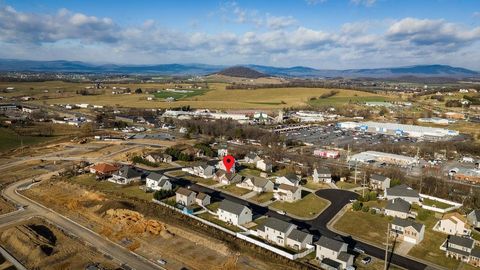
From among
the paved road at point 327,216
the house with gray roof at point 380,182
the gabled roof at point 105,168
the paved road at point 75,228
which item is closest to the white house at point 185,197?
the paved road at point 327,216

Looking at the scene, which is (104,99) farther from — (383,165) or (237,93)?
(383,165)

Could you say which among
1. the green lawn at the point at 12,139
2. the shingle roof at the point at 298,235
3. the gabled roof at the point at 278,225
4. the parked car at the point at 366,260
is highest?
the gabled roof at the point at 278,225

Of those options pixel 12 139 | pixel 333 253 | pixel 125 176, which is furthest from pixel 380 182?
pixel 12 139

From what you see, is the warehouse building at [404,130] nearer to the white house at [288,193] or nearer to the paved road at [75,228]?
the white house at [288,193]

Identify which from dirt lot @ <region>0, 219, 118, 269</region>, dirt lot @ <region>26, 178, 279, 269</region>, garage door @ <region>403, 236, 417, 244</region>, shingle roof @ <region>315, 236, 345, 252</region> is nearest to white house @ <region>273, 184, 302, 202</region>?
shingle roof @ <region>315, 236, 345, 252</region>

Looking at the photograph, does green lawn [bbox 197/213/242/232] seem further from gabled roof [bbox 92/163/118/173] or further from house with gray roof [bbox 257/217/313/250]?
gabled roof [bbox 92/163/118/173]

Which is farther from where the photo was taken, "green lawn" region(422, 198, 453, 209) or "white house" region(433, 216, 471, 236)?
"green lawn" region(422, 198, 453, 209)

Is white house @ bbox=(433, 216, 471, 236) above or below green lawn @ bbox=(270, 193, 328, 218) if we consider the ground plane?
above

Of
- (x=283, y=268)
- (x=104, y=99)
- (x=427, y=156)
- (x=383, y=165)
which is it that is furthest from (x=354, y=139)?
(x=104, y=99)
